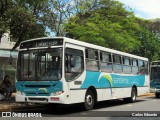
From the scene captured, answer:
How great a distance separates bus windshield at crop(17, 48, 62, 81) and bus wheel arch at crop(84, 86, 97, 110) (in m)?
2.27

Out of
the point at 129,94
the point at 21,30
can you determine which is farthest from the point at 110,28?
the point at 21,30

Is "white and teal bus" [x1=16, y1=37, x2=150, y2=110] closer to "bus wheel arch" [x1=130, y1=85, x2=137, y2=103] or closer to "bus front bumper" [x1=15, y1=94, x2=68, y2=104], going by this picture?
"bus front bumper" [x1=15, y1=94, x2=68, y2=104]

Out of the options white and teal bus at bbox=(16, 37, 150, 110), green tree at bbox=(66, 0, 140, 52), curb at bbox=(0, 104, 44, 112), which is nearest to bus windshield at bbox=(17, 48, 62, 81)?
white and teal bus at bbox=(16, 37, 150, 110)

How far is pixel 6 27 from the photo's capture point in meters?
16.4

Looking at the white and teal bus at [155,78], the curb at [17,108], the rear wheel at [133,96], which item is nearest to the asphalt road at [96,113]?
the curb at [17,108]

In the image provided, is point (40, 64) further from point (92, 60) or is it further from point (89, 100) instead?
point (89, 100)

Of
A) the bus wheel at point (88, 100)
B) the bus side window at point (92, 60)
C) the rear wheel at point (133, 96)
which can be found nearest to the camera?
the bus wheel at point (88, 100)

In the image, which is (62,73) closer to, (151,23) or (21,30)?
(21,30)

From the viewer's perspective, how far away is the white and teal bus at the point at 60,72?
13352 millimetres

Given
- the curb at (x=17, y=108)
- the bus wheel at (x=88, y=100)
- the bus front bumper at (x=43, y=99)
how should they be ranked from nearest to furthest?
the bus front bumper at (x=43, y=99) < the curb at (x=17, y=108) < the bus wheel at (x=88, y=100)

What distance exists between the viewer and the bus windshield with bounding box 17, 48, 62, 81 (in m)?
13.4

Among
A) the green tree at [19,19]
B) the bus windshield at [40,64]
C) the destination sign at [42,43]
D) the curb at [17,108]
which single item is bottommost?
the curb at [17,108]

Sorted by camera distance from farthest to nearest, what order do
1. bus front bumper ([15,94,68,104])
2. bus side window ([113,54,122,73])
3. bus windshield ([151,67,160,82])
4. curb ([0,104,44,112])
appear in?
bus windshield ([151,67,160,82]) → bus side window ([113,54,122,73]) → curb ([0,104,44,112]) → bus front bumper ([15,94,68,104])

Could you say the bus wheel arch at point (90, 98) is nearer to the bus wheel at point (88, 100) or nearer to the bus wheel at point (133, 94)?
the bus wheel at point (88, 100)
